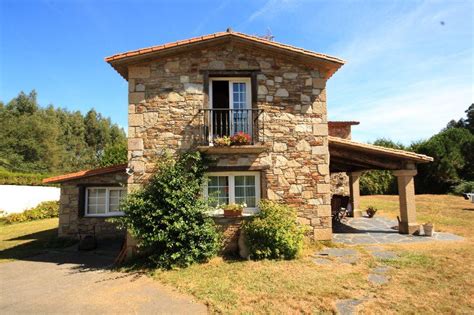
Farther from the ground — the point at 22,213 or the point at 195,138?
the point at 195,138

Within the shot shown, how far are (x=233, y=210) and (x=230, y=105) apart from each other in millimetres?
3015

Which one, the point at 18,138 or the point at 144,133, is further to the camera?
the point at 18,138

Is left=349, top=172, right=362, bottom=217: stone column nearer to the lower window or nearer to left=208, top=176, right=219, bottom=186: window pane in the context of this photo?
the lower window

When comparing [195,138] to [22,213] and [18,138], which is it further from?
[18,138]

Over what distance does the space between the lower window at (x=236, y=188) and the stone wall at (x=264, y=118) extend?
0.32 meters

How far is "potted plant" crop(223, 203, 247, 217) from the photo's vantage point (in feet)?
24.6

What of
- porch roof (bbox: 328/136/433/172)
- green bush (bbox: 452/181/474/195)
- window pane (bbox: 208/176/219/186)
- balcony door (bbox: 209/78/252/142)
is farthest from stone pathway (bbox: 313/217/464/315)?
green bush (bbox: 452/181/474/195)

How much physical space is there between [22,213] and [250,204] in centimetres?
1604

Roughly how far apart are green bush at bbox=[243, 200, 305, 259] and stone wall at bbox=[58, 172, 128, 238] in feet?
18.8

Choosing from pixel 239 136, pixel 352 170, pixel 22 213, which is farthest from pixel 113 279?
pixel 22 213

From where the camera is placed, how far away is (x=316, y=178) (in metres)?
7.91

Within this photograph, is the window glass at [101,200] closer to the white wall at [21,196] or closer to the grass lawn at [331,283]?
the grass lawn at [331,283]

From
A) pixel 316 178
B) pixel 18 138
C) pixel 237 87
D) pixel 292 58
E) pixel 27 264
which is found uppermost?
pixel 18 138

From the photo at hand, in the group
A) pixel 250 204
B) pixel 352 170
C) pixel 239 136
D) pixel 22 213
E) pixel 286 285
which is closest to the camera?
pixel 286 285
